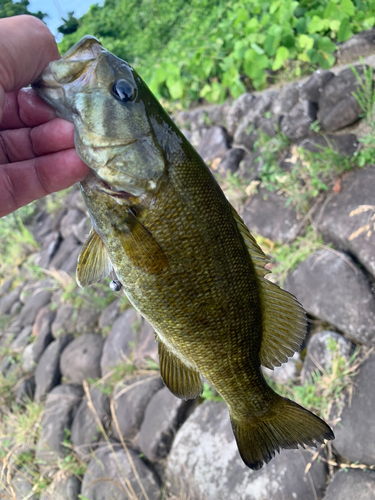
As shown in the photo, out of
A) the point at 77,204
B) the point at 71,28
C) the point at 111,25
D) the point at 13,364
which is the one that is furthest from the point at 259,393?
the point at 111,25

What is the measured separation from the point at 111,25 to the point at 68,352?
20.3 ft

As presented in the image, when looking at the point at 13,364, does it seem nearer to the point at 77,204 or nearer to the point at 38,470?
the point at 38,470

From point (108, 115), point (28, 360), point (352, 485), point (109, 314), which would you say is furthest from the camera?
point (28, 360)

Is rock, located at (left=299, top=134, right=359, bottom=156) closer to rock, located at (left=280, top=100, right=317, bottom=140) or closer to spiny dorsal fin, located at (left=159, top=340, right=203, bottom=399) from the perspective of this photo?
rock, located at (left=280, top=100, right=317, bottom=140)

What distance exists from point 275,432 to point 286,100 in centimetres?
326

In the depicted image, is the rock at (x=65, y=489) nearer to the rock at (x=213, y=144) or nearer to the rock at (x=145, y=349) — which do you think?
the rock at (x=145, y=349)

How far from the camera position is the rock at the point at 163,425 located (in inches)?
111

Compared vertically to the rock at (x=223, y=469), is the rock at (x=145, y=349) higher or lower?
lower

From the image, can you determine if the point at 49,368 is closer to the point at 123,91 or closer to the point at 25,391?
the point at 25,391

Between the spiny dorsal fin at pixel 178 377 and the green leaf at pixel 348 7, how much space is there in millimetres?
3639

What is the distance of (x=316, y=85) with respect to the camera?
3391mm

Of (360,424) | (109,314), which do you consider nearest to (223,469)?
(360,424)

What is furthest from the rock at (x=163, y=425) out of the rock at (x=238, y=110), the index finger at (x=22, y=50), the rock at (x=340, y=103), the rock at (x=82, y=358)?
the rock at (x=238, y=110)

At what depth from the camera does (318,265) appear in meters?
2.57
